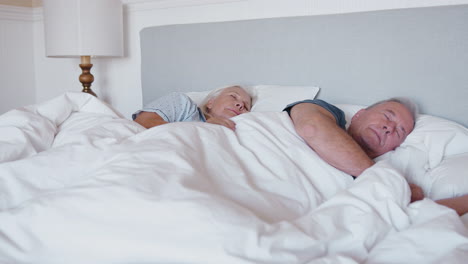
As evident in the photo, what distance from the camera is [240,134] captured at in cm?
153

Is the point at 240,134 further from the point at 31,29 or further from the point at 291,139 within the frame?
the point at 31,29

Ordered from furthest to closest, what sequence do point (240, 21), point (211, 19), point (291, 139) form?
point (211, 19), point (240, 21), point (291, 139)

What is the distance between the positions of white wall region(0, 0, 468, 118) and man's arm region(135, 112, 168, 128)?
0.76 metres

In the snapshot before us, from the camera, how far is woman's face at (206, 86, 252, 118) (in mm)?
1942

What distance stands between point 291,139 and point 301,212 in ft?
1.07

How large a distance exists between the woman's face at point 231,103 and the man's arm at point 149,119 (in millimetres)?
243

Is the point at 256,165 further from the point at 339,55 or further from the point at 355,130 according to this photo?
the point at 339,55

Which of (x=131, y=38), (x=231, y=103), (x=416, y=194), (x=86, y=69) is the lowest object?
(x=416, y=194)

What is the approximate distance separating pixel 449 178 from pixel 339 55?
0.79m

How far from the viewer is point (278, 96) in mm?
2053

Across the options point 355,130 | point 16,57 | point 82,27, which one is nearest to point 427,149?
point 355,130

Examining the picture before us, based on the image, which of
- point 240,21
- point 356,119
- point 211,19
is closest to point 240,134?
point 356,119

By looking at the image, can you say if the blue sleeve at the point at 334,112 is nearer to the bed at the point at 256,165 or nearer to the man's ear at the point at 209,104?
the bed at the point at 256,165

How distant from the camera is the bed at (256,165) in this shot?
35.5 inches
